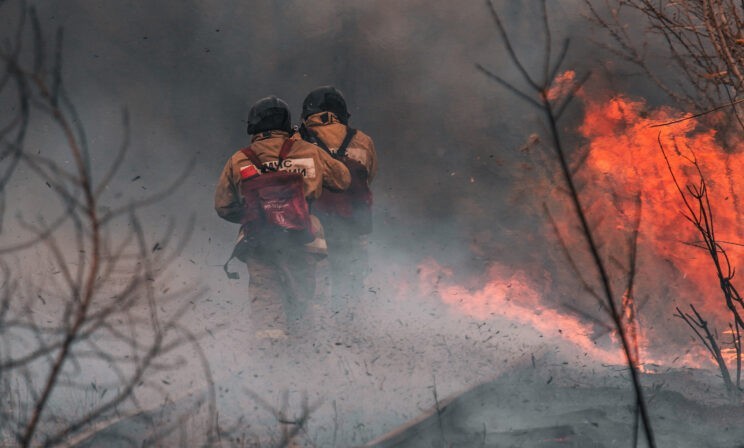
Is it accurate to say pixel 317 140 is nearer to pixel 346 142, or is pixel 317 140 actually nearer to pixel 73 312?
pixel 346 142

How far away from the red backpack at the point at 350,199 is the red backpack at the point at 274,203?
0.64 meters

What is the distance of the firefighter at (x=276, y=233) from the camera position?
21.0 feet

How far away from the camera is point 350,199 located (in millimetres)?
7199

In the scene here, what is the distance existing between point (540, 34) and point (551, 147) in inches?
66.2

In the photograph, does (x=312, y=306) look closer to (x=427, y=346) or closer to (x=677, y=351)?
(x=427, y=346)

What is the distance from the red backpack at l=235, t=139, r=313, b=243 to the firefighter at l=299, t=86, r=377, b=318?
0.66 m

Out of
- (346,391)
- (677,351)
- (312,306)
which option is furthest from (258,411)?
(677,351)

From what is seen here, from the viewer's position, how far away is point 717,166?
891 cm

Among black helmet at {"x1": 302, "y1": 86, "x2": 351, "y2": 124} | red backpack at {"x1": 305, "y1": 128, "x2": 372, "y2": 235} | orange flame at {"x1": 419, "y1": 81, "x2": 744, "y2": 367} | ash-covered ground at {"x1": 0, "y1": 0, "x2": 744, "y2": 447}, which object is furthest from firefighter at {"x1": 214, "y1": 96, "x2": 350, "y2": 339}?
orange flame at {"x1": 419, "y1": 81, "x2": 744, "y2": 367}

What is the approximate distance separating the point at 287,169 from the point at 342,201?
807mm

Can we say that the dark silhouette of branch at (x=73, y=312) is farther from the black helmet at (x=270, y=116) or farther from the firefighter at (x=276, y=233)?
the black helmet at (x=270, y=116)

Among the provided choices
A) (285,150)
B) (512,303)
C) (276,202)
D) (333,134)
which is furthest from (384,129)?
(276,202)

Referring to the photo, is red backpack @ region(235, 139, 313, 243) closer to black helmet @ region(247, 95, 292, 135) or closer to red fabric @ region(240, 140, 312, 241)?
red fabric @ region(240, 140, 312, 241)

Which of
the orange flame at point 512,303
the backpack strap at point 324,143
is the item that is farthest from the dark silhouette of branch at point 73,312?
the orange flame at point 512,303
